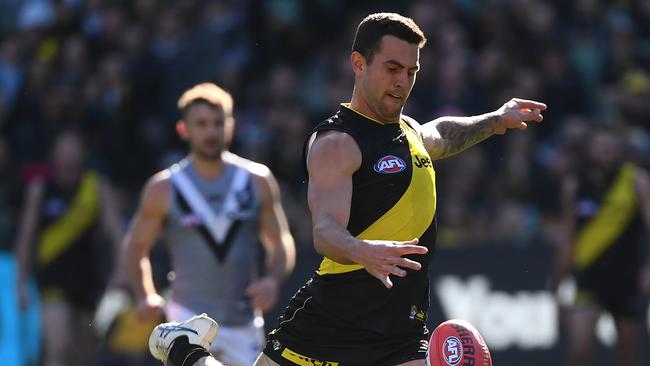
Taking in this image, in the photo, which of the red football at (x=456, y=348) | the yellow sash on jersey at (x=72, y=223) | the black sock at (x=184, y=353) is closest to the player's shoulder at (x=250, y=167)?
the black sock at (x=184, y=353)

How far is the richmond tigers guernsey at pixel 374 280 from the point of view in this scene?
612 centimetres

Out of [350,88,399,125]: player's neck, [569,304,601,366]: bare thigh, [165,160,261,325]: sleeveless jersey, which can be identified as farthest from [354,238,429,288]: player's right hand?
[569,304,601,366]: bare thigh

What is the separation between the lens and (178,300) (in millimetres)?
8805

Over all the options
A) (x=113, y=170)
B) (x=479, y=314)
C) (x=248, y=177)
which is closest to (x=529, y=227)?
(x=479, y=314)

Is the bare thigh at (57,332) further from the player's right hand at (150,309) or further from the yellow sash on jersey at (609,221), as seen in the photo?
the yellow sash on jersey at (609,221)

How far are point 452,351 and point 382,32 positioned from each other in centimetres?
148

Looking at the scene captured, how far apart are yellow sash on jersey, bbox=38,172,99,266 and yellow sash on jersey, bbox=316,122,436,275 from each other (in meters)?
6.63

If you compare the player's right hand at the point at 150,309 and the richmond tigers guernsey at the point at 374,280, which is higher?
the richmond tigers guernsey at the point at 374,280

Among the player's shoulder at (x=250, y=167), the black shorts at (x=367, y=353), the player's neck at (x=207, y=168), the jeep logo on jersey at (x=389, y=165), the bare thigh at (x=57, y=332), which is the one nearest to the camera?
the jeep logo on jersey at (x=389, y=165)

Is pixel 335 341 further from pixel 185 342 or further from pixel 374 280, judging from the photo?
pixel 185 342

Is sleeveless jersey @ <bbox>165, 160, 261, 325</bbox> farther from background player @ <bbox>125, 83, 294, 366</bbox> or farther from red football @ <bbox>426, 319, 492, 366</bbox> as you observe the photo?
red football @ <bbox>426, 319, 492, 366</bbox>

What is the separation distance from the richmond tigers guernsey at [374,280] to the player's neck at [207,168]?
2785mm

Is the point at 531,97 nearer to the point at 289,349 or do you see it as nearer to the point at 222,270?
the point at 222,270

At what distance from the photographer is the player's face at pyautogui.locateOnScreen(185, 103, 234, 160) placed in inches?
353
